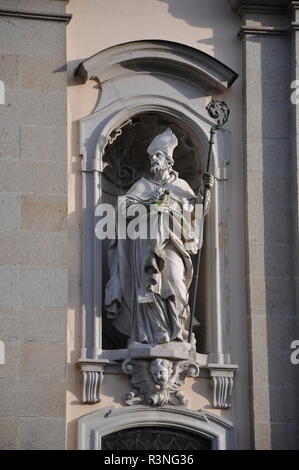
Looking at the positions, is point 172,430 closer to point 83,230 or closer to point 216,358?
point 216,358

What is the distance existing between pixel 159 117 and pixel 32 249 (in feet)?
6.21

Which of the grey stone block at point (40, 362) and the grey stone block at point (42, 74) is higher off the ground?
the grey stone block at point (42, 74)

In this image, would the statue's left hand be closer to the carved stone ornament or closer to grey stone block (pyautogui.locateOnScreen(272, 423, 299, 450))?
the carved stone ornament

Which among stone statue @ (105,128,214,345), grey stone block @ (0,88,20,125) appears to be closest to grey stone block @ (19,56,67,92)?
grey stone block @ (0,88,20,125)

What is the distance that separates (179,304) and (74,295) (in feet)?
2.97

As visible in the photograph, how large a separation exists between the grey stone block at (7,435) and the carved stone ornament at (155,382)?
106cm

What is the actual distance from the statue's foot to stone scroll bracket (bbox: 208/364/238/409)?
468 mm

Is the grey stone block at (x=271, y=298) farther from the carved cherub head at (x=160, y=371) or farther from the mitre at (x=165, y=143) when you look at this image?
the mitre at (x=165, y=143)

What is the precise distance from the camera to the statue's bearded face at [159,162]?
56.2 ft

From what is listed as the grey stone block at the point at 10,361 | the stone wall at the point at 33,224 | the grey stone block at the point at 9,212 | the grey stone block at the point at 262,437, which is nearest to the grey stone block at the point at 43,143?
the stone wall at the point at 33,224

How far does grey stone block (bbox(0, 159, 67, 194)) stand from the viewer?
16578mm

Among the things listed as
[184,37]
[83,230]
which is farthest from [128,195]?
[184,37]

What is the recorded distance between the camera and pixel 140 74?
17.3 metres

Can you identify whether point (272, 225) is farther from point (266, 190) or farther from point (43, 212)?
point (43, 212)
